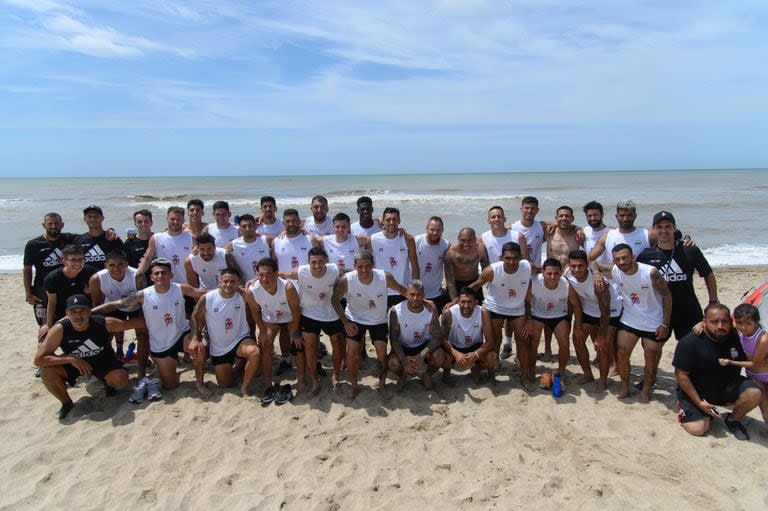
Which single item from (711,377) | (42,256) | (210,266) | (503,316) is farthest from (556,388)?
(42,256)

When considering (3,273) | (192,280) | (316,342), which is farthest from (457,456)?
(3,273)

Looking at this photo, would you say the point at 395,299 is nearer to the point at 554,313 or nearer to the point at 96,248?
the point at 554,313

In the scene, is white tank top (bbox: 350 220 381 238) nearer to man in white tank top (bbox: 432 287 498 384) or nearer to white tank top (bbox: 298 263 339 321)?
white tank top (bbox: 298 263 339 321)

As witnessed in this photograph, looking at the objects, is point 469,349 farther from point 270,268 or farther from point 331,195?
point 331,195

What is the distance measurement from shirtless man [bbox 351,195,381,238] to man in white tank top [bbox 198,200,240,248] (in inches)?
67.5

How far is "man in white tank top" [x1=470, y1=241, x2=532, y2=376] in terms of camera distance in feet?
17.9

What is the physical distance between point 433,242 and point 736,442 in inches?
145

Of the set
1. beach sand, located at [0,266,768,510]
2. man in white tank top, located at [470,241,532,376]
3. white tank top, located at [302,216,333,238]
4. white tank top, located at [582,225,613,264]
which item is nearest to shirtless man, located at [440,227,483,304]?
man in white tank top, located at [470,241,532,376]

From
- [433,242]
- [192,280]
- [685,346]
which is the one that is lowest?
[685,346]

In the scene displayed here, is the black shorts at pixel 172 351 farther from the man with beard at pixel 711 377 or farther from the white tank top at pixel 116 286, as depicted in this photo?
the man with beard at pixel 711 377

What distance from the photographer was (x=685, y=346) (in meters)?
4.55

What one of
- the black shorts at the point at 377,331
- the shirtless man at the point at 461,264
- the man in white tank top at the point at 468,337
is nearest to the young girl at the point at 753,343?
the man in white tank top at the point at 468,337

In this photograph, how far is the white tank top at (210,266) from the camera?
601cm

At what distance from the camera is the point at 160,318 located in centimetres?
556
